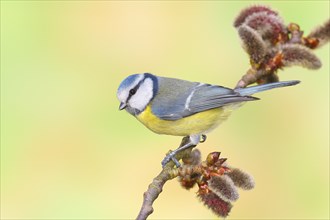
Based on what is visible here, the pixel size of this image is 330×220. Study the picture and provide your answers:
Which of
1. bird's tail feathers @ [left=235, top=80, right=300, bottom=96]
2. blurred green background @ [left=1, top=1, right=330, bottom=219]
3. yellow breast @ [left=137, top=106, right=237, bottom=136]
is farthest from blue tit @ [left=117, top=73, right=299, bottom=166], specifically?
blurred green background @ [left=1, top=1, right=330, bottom=219]

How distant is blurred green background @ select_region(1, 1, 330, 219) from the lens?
3.74 meters

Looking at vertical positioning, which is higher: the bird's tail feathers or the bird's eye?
the bird's tail feathers

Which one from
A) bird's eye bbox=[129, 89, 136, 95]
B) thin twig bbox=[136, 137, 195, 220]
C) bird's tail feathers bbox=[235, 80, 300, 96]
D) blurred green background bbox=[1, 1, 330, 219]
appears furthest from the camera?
blurred green background bbox=[1, 1, 330, 219]

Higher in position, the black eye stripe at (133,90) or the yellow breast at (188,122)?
the black eye stripe at (133,90)

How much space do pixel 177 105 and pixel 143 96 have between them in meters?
0.13

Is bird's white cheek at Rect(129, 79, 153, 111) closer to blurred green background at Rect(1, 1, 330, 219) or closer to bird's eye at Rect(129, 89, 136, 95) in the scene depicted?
bird's eye at Rect(129, 89, 136, 95)

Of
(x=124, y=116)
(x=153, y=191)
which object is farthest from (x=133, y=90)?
(x=124, y=116)

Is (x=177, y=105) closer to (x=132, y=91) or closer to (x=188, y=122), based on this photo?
(x=188, y=122)

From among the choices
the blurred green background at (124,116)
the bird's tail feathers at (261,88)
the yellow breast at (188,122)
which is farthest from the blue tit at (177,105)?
the blurred green background at (124,116)

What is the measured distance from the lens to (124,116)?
4238 millimetres

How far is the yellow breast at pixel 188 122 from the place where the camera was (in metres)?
2.47

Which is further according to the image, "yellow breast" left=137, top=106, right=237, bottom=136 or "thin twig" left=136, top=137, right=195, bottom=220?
"yellow breast" left=137, top=106, right=237, bottom=136

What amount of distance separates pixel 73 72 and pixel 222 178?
3146 mm

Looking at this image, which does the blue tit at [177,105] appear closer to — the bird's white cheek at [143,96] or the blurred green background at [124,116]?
the bird's white cheek at [143,96]
